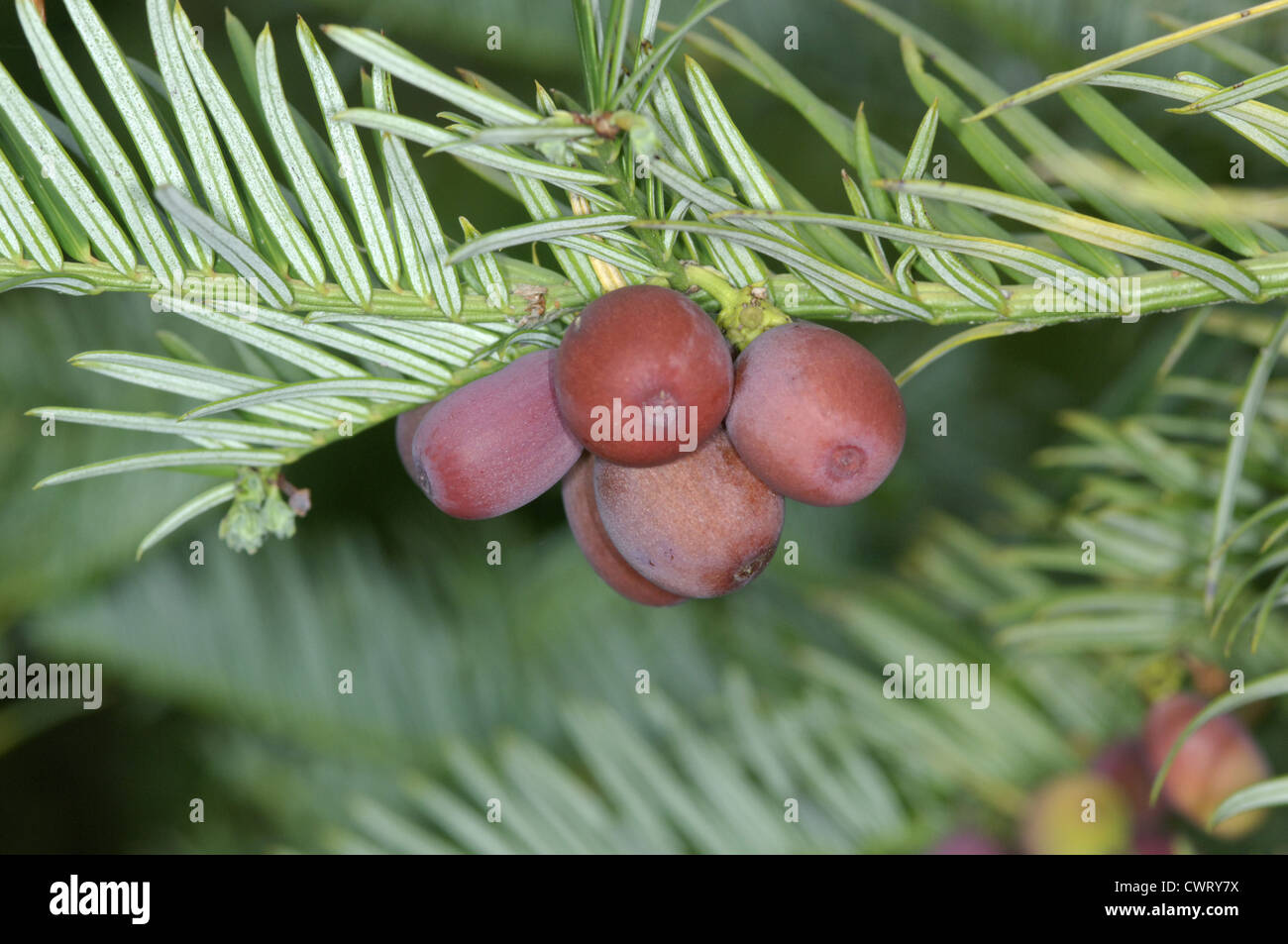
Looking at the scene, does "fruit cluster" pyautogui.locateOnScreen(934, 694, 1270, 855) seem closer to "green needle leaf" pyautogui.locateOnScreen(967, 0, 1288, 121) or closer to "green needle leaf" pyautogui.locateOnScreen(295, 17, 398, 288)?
"green needle leaf" pyautogui.locateOnScreen(967, 0, 1288, 121)

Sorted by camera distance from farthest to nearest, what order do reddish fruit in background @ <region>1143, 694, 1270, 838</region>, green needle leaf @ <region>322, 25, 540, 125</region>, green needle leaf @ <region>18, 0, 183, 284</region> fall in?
1. reddish fruit in background @ <region>1143, 694, 1270, 838</region>
2. green needle leaf @ <region>18, 0, 183, 284</region>
3. green needle leaf @ <region>322, 25, 540, 125</region>

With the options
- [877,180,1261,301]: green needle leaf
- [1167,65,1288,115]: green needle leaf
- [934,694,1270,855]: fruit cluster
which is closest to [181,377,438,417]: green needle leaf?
[877,180,1261,301]: green needle leaf

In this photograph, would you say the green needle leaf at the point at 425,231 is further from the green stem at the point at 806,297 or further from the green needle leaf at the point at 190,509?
the green needle leaf at the point at 190,509

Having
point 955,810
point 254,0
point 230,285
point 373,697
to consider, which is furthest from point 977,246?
point 254,0

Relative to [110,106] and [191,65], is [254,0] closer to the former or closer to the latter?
[110,106]

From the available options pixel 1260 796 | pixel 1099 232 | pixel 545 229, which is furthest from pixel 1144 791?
pixel 545 229

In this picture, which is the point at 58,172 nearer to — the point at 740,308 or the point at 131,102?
the point at 131,102
